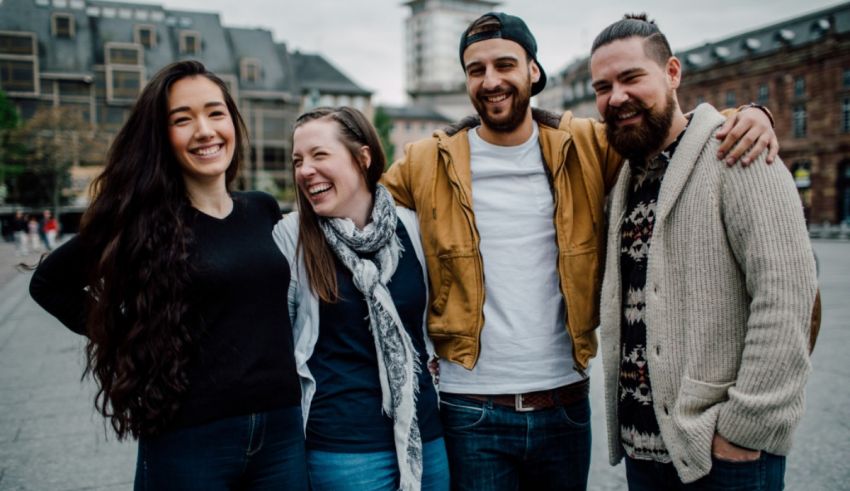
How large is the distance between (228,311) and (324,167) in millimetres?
720

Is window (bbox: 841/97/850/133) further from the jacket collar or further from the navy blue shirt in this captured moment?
the navy blue shirt

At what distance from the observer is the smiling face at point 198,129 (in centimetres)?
249

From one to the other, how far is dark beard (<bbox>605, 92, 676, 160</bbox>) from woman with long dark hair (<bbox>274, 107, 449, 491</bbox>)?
0.99m

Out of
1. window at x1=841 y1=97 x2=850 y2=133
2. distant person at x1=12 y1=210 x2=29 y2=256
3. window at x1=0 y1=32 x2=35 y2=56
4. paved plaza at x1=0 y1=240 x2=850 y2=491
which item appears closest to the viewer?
paved plaza at x1=0 y1=240 x2=850 y2=491

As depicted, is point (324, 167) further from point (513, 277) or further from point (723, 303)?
point (723, 303)

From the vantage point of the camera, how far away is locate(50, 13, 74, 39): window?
48031 millimetres

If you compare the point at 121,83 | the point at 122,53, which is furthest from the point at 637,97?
the point at 122,53

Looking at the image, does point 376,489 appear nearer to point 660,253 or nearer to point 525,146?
point 660,253

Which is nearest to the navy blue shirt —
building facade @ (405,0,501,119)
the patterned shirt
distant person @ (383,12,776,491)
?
distant person @ (383,12,776,491)

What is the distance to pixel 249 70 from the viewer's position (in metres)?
51.9

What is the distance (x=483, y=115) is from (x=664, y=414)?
1.50 m

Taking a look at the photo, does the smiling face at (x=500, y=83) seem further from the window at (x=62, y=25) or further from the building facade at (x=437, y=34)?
the building facade at (x=437, y=34)

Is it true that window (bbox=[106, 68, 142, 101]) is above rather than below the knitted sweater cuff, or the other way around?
above

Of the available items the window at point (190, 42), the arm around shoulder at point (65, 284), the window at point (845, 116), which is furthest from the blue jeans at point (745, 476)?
the window at point (190, 42)
